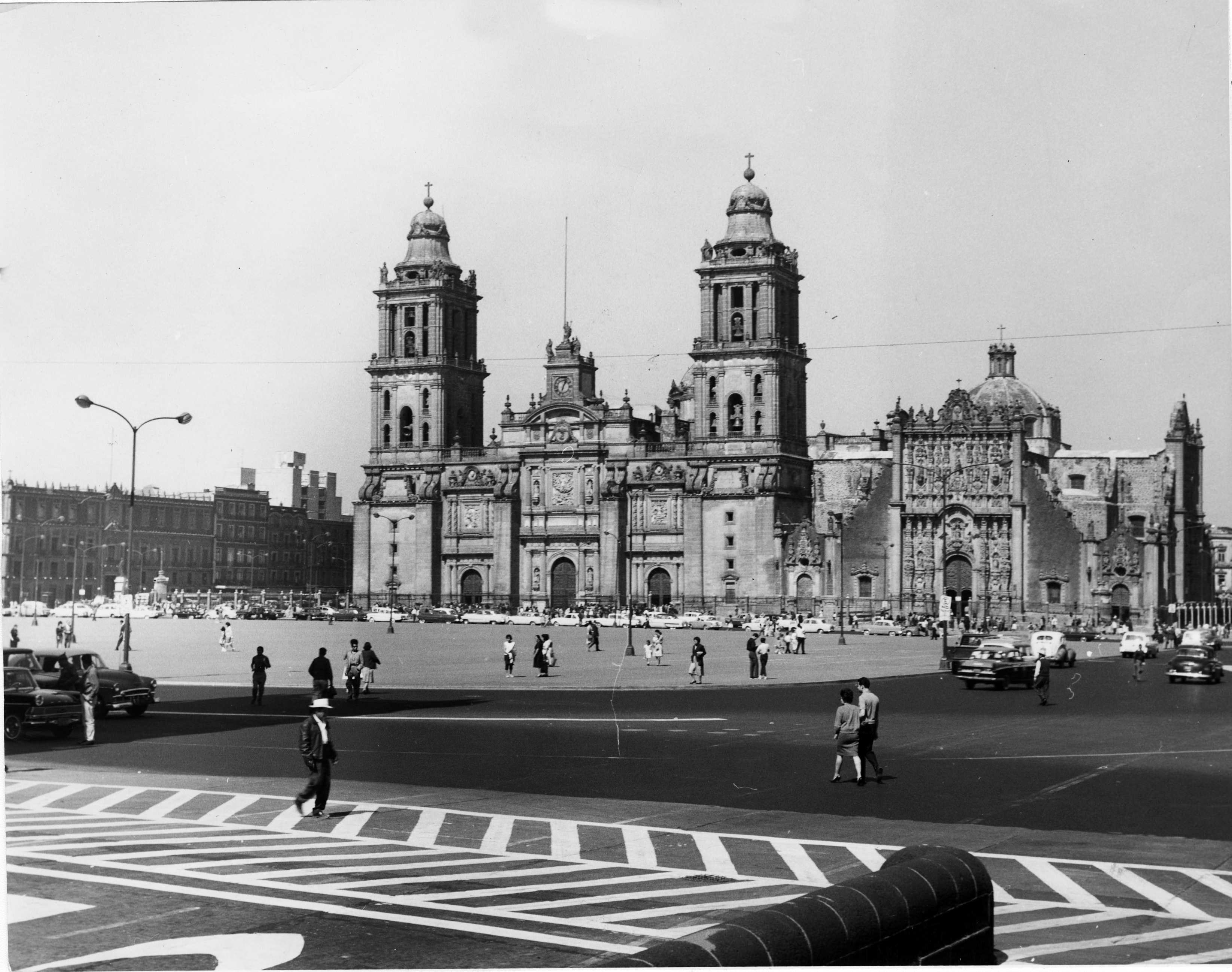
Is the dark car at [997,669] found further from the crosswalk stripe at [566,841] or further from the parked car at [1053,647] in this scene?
the crosswalk stripe at [566,841]

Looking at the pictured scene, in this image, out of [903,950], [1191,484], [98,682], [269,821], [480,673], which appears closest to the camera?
[903,950]

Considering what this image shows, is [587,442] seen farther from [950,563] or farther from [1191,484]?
[1191,484]

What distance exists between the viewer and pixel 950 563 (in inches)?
4033

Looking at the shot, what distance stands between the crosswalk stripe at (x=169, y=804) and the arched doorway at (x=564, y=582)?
304 feet

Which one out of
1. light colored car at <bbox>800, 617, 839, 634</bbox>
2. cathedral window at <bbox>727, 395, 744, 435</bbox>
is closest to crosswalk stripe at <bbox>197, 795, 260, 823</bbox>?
light colored car at <bbox>800, 617, 839, 634</bbox>

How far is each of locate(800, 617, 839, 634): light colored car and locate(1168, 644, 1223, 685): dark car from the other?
127 feet

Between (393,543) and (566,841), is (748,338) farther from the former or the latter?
(566,841)

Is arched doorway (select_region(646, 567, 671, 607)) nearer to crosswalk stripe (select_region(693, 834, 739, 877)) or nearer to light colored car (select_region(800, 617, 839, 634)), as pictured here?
light colored car (select_region(800, 617, 839, 634))

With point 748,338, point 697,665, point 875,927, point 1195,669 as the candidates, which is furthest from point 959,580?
point 875,927

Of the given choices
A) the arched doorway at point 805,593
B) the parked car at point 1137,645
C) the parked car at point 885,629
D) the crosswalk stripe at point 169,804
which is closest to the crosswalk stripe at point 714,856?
the crosswalk stripe at point 169,804

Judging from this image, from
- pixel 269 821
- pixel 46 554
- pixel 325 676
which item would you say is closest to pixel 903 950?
pixel 269 821

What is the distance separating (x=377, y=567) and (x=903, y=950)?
4279 inches

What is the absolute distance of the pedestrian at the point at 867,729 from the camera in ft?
72.1

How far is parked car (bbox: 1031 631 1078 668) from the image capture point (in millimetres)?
59875
